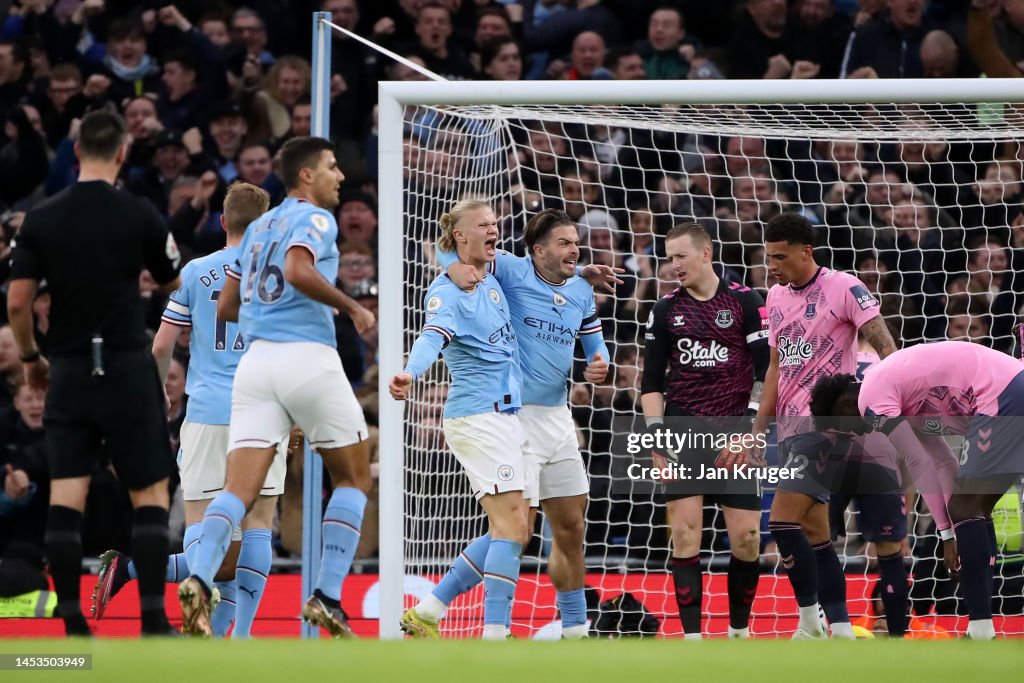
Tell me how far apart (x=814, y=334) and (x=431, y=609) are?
2413 mm

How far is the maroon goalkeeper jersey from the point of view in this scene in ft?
25.4

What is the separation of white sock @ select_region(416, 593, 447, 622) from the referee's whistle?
199cm

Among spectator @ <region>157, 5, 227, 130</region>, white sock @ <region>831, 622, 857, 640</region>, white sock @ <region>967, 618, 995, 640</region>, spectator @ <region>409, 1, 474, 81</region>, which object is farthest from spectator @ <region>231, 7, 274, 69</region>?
white sock @ <region>967, 618, 995, 640</region>

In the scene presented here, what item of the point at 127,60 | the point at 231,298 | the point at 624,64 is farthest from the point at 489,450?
the point at 127,60

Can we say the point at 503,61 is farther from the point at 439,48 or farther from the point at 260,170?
the point at 260,170

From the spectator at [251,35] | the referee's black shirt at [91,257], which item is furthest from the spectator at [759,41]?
the referee's black shirt at [91,257]

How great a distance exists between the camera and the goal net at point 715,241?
835 cm

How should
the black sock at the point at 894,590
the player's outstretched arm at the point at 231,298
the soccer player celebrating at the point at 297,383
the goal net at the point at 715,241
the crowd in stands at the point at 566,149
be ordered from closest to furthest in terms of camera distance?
the soccer player celebrating at the point at 297,383 → the player's outstretched arm at the point at 231,298 → the black sock at the point at 894,590 → the goal net at the point at 715,241 → the crowd in stands at the point at 566,149

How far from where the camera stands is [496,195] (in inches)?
352

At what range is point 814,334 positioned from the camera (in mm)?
7293

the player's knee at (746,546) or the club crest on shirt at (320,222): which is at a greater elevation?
the club crest on shirt at (320,222)

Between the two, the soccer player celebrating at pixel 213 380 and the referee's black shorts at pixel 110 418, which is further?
the soccer player celebrating at pixel 213 380

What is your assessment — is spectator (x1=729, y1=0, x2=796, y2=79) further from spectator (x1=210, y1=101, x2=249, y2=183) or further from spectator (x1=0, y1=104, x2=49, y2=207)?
spectator (x1=0, y1=104, x2=49, y2=207)

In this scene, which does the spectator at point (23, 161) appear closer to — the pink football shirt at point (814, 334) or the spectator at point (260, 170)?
the spectator at point (260, 170)
